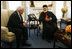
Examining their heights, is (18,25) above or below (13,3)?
below

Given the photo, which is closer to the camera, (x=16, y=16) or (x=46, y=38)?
(x=16, y=16)

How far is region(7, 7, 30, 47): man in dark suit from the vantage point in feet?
5.92

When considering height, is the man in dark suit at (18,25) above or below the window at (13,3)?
below

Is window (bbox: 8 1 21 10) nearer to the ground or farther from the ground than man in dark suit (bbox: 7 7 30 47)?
farther from the ground

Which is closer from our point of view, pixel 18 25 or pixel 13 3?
pixel 18 25

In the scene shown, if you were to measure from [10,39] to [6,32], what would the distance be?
→ 5.7 inches

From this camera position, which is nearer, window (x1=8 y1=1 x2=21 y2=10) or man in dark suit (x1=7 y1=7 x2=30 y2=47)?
man in dark suit (x1=7 y1=7 x2=30 y2=47)

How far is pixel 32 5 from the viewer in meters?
4.34

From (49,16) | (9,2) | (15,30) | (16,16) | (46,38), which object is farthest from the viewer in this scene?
(9,2)

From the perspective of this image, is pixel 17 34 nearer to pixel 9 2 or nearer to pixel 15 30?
pixel 15 30

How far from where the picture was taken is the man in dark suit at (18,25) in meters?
1.80

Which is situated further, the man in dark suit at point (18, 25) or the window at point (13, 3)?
the window at point (13, 3)

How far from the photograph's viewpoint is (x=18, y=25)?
185 centimetres

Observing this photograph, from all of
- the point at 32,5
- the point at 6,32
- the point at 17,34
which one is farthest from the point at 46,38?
the point at 32,5
